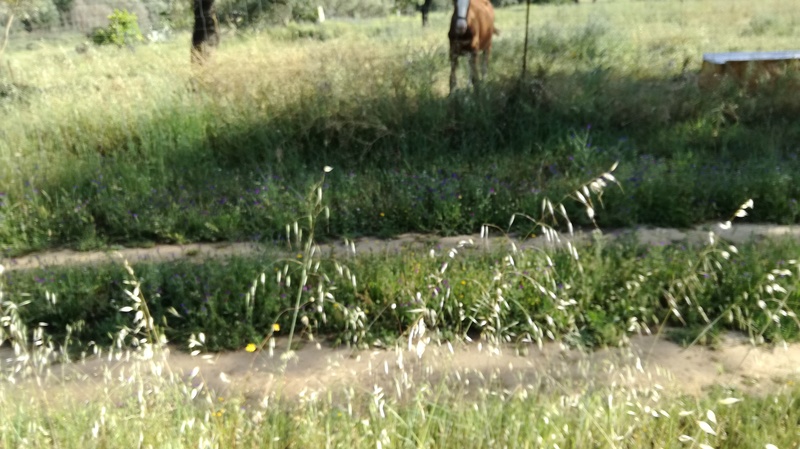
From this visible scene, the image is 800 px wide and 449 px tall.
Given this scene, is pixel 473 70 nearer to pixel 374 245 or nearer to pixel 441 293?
pixel 374 245

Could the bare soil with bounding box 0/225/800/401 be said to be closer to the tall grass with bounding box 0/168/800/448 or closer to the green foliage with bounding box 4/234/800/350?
the tall grass with bounding box 0/168/800/448

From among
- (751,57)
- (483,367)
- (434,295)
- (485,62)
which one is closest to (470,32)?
(485,62)

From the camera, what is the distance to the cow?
10.5m

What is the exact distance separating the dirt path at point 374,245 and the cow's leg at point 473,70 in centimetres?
352

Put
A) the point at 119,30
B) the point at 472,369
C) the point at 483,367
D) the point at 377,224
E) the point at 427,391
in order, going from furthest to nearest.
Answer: the point at 119,30 → the point at 377,224 → the point at 483,367 → the point at 472,369 → the point at 427,391

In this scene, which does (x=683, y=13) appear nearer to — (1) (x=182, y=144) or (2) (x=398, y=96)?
(2) (x=398, y=96)

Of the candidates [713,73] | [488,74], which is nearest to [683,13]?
[713,73]

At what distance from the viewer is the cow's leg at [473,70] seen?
9.17 m

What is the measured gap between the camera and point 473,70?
1000cm

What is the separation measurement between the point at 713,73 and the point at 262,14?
9.77 meters

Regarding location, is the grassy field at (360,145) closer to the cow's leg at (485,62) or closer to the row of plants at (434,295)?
the cow's leg at (485,62)

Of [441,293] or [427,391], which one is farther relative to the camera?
[441,293]

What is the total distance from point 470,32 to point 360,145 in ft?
12.0

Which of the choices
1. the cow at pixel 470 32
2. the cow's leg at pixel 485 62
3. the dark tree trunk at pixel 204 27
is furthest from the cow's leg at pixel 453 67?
the dark tree trunk at pixel 204 27
